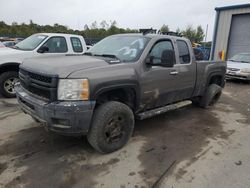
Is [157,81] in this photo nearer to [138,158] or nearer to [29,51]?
[138,158]

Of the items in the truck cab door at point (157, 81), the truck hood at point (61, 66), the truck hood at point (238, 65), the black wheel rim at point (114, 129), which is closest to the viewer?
the truck hood at point (61, 66)

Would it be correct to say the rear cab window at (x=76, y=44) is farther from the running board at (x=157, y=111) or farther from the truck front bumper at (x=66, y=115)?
the truck front bumper at (x=66, y=115)

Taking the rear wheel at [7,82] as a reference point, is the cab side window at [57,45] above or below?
above

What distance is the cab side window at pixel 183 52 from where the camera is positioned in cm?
514

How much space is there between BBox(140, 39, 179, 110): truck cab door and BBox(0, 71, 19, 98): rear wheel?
170 inches

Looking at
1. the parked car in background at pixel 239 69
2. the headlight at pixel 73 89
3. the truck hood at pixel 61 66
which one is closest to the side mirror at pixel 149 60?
the truck hood at pixel 61 66

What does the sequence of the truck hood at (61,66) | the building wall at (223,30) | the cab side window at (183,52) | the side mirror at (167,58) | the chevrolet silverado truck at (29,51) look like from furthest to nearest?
the building wall at (223,30) < the chevrolet silverado truck at (29,51) < the cab side window at (183,52) < the side mirror at (167,58) < the truck hood at (61,66)

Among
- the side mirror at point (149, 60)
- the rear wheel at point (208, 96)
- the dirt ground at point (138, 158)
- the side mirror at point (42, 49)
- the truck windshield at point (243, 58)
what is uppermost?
the side mirror at point (149, 60)

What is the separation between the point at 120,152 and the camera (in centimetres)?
389

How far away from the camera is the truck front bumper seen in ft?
10.3

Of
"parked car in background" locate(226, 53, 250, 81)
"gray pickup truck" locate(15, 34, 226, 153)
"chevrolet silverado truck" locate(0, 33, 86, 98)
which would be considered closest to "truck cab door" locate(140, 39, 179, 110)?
"gray pickup truck" locate(15, 34, 226, 153)

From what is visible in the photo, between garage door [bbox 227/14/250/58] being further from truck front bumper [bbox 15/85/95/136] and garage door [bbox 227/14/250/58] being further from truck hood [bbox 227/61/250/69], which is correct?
truck front bumper [bbox 15/85/95/136]

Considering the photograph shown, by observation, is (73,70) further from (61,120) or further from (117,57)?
(117,57)

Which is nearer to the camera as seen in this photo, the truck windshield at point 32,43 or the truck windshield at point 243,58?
the truck windshield at point 32,43
